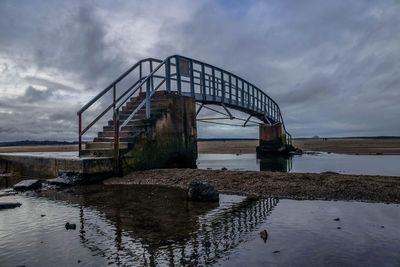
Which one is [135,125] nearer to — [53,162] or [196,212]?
[53,162]

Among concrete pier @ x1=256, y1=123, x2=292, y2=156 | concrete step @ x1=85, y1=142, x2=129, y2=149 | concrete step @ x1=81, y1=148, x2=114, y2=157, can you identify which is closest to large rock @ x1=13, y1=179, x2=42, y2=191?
concrete step @ x1=81, y1=148, x2=114, y2=157

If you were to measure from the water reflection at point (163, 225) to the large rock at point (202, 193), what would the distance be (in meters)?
0.21

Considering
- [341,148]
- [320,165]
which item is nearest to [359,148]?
[341,148]

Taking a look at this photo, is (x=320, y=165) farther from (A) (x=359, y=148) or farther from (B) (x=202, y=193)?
(A) (x=359, y=148)

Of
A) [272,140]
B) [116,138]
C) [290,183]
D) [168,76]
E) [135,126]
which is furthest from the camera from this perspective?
[272,140]

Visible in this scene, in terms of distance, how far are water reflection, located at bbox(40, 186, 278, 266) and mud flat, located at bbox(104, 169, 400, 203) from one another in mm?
823

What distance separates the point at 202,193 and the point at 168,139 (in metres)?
5.77

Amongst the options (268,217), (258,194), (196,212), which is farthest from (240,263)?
(258,194)

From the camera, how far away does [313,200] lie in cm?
732

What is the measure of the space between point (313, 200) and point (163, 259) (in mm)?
4437

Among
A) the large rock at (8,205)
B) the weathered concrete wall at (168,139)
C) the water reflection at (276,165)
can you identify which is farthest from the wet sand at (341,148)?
the large rock at (8,205)

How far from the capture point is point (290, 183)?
8500 millimetres

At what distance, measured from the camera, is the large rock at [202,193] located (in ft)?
23.9

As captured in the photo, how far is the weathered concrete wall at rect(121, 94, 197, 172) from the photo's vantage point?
459 inches
